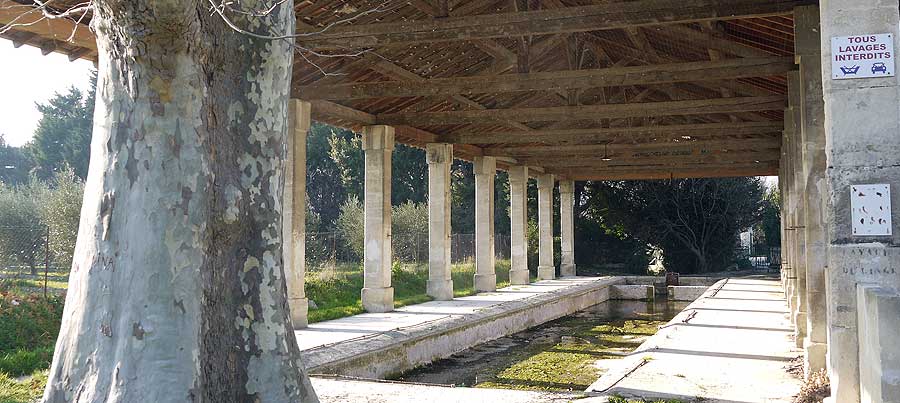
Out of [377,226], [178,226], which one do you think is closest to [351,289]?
[377,226]

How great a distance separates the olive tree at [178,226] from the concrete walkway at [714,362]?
141 inches

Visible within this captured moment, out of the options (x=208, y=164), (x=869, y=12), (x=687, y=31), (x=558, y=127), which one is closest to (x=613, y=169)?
(x=558, y=127)

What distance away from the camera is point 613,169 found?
26.2 metres

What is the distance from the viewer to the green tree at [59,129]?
38562 mm

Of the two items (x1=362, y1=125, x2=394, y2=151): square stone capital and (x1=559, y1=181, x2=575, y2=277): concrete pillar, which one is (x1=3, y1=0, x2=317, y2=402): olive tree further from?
(x1=559, y1=181, x2=575, y2=277): concrete pillar

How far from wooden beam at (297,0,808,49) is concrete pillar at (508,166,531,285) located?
1427cm

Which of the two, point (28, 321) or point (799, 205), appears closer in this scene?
point (799, 205)

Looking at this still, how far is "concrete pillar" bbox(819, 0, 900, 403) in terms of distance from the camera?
16.1 feet

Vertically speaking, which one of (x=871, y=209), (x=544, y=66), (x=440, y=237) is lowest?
(x=440, y=237)

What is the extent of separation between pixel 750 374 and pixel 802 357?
65.7 inches

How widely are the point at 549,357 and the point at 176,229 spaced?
10277mm

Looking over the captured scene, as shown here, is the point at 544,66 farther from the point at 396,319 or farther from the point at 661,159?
the point at 661,159

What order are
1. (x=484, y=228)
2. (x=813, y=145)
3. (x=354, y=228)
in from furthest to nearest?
1. (x=354, y=228)
2. (x=484, y=228)
3. (x=813, y=145)

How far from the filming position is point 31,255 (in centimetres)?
1526
